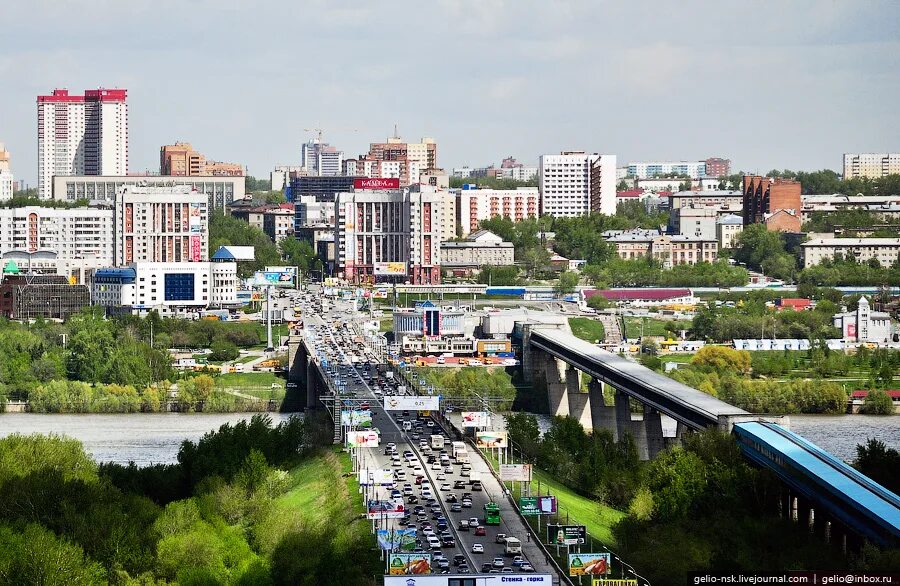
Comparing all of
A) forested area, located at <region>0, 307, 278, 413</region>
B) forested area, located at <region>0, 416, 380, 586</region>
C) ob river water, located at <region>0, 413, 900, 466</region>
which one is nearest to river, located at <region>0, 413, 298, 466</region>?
ob river water, located at <region>0, 413, 900, 466</region>

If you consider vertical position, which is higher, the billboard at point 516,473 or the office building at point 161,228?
the office building at point 161,228

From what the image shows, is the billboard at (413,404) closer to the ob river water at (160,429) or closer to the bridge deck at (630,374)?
the bridge deck at (630,374)

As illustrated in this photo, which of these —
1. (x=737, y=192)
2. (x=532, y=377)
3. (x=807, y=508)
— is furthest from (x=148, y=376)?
(x=737, y=192)

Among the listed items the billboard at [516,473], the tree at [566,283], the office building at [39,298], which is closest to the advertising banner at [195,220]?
the office building at [39,298]

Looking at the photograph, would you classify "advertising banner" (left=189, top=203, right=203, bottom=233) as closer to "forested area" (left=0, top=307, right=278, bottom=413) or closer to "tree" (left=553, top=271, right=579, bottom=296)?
"forested area" (left=0, top=307, right=278, bottom=413)

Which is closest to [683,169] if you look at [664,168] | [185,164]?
[664,168]

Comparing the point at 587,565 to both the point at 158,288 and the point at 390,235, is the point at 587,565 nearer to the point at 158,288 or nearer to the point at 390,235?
the point at 158,288
